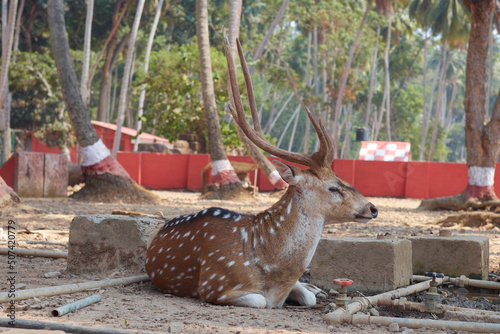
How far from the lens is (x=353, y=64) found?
4053 centimetres

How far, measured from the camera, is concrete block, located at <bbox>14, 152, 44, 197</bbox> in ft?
43.6

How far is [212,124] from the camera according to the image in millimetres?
15820

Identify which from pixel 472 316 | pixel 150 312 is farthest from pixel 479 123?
pixel 150 312

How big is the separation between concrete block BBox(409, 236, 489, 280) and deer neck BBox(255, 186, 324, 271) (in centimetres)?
187

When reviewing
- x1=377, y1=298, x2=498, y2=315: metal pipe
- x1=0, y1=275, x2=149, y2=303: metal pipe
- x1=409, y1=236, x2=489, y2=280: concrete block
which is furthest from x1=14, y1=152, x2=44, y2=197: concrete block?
x1=377, y1=298, x2=498, y2=315: metal pipe

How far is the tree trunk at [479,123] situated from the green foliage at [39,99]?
20.6 metres

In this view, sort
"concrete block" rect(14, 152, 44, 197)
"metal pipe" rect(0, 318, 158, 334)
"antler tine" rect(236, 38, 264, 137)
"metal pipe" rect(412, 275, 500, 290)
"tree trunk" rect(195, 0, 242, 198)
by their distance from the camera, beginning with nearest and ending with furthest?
"metal pipe" rect(0, 318, 158, 334)
"antler tine" rect(236, 38, 264, 137)
"metal pipe" rect(412, 275, 500, 290)
"concrete block" rect(14, 152, 44, 197)
"tree trunk" rect(195, 0, 242, 198)

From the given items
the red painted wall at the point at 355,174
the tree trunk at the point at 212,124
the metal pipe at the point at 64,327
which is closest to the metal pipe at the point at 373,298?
the metal pipe at the point at 64,327

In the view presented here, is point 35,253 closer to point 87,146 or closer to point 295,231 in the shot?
point 295,231

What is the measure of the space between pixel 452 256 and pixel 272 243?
7.31 ft

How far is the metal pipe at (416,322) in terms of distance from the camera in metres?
3.88

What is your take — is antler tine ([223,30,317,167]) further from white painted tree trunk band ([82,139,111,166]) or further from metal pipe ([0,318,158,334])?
white painted tree trunk band ([82,139,111,166])

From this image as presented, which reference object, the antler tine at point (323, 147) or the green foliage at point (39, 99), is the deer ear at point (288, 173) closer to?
the antler tine at point (323, 147)

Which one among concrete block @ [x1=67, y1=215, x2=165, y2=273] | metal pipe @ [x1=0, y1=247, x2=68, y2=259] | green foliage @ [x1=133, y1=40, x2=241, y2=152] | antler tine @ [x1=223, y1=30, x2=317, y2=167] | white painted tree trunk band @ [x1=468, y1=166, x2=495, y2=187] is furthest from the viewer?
green foliage @ [x1=133, y1=40, x2=241, y2=152]
